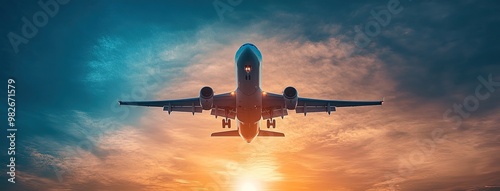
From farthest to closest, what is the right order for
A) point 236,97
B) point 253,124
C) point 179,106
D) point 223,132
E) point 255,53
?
point 223,132 < point 179,106 < point 253,124 < point 236,97 < point 255,53

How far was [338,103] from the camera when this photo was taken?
45562mm

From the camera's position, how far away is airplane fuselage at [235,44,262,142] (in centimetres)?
3556

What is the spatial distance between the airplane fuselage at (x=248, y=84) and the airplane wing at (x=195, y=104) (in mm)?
1954

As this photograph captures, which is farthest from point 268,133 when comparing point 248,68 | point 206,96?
point 248,68

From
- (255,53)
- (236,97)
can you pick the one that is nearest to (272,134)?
(236,97)

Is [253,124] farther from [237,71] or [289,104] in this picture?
[237,71]

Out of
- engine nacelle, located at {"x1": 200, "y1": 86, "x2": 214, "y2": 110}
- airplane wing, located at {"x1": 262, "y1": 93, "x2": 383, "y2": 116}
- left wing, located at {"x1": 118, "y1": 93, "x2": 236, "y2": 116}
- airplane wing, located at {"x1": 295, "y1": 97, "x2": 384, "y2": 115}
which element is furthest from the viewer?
airplane wing, located at {"x1": 295, "y1": 97, "x2": 384, "y2": 115}

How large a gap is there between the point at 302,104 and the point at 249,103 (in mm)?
8337

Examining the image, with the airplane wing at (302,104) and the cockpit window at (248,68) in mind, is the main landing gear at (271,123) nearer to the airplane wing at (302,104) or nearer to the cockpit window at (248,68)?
the airplane wing at (302,104)

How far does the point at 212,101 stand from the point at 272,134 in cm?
1447

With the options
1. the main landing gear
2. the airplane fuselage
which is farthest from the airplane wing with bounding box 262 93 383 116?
the airplane fuselage

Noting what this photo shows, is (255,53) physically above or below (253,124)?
above

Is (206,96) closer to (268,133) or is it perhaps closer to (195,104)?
(195,104)

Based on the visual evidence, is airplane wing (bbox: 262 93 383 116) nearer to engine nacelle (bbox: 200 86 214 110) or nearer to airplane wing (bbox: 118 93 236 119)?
airplane wing (bbox: 118 93 236 119)
